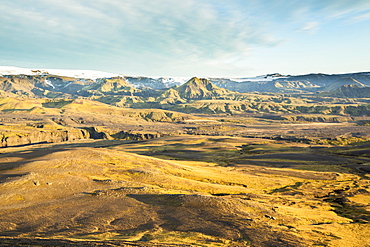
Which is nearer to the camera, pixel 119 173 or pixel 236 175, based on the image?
pixel 119 173

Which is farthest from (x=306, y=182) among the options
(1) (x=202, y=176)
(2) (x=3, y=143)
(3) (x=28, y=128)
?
(3) (x=28, y=128)

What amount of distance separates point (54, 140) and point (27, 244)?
171 m

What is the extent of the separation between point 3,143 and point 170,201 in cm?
15095

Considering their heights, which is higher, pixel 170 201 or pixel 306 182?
pixel 170 201

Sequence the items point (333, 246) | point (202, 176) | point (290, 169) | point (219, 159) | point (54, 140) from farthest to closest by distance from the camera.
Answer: point (54, 140) < point (219, 159) < point (290, 169) < point (202, 176) < point (333, 246)

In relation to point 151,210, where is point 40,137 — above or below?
below

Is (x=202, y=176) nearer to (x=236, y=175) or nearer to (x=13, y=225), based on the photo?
(x=236, y=175)

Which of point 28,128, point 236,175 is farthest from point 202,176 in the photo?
point 28,128

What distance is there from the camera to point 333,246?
94.5ft

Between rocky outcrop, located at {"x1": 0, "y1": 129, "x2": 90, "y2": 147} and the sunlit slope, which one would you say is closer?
the sunlit slope

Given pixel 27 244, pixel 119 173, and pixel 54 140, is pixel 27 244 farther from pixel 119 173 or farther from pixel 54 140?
pixel 54 140

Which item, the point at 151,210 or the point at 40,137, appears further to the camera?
the point at 40,137

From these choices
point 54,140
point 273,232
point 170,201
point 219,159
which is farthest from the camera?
point 54,140

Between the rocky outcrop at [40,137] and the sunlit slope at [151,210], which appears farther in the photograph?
the rocky outcrop at [40,137]
